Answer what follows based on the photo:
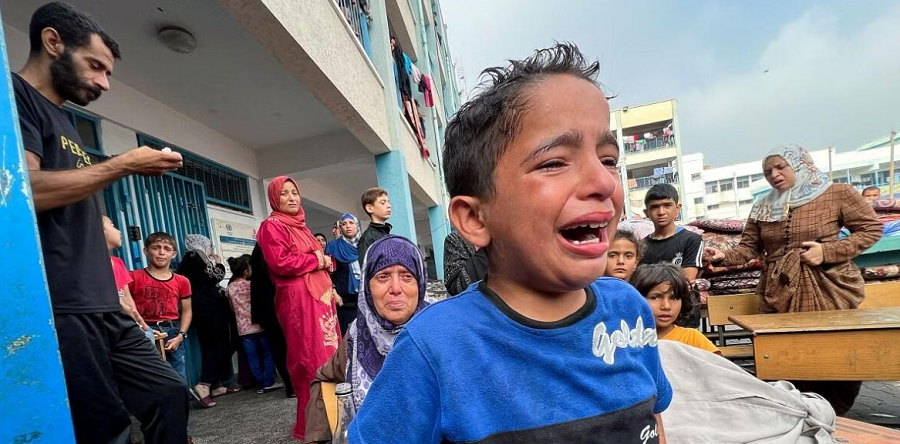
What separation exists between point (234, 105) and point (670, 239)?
506 centimetres

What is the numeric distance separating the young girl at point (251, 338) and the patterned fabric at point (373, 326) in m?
2.81

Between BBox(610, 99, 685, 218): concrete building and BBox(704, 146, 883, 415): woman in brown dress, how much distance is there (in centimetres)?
3046

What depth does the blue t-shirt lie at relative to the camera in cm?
65

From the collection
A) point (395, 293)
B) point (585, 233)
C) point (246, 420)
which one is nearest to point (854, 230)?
point (395, 293)

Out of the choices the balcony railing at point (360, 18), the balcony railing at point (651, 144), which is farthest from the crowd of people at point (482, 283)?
the balcony railing at point (651, 144)

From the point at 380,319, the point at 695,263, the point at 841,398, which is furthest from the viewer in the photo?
the point at 695,263

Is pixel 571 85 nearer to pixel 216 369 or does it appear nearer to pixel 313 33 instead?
pixel 313 33

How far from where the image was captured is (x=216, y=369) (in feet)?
14.2

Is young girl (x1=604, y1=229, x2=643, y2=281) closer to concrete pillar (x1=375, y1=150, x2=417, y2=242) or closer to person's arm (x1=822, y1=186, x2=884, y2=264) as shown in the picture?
person's arm (x1=822, y1=186, x2=884, y2=264)

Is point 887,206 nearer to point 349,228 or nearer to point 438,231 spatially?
point 349,228

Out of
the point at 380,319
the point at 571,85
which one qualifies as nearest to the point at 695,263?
the point at 380,319

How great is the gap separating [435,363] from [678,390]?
1443 mm

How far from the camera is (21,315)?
1105 millimetres

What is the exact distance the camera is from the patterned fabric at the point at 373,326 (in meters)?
1.79
